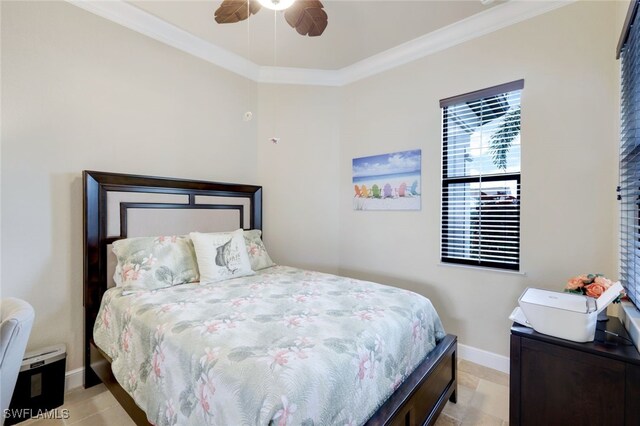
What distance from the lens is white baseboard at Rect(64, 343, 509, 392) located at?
2.11m

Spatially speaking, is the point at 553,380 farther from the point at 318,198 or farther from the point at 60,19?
the point at 60,19

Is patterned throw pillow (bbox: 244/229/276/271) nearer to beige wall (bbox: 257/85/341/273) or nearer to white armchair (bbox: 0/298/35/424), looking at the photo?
beige wall (bbox: 257/85/341/273)

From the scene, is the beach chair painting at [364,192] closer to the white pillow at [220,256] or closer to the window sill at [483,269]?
the window sill at [483,269]

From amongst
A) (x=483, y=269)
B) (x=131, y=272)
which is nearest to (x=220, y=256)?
(x=131, y=272)

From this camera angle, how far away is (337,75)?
11.1 feet

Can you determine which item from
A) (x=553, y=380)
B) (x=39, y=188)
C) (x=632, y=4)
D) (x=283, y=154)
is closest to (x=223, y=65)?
(x=283, y=154)

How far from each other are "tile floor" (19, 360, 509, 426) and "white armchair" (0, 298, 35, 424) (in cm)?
56

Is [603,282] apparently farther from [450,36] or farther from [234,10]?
[234,10]

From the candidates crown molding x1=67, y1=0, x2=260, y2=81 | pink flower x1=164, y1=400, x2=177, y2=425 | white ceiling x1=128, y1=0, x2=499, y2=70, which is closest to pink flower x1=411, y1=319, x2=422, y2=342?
pink flower x1=164, y1=400, x2=177, y2=425

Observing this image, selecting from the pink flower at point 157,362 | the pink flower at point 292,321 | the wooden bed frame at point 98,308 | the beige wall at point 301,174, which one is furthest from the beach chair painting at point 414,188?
the pink flower at point 157,362

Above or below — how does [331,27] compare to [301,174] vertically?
above

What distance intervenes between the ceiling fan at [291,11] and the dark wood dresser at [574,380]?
2125mm

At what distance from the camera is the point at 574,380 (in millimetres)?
1301

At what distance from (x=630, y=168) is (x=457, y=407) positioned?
179cm
